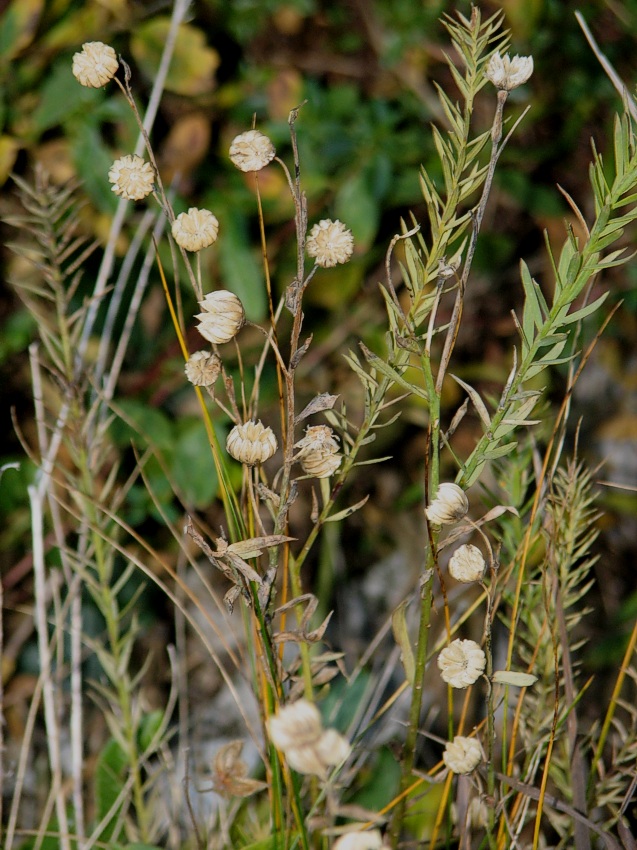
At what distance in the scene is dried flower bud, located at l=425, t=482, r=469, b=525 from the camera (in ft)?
0.87

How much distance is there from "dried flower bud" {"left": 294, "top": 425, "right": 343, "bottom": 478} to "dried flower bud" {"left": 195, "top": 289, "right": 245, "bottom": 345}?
0.15ft

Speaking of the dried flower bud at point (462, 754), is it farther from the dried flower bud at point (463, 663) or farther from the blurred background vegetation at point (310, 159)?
the blurred background vegetation at point (310, 159)

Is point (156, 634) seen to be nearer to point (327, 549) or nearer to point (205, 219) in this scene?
point (327, 549)

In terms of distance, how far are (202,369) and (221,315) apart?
0.03 m

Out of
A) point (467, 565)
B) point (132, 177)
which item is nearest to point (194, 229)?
point (132, 177)

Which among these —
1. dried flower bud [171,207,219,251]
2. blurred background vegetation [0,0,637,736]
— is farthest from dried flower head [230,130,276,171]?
blurred background vegetation [0,0,637,736]

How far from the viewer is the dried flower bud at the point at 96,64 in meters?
0.30

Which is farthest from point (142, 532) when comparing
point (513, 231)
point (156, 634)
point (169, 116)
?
point (513, 231)

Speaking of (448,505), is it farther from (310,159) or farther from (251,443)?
(310,159)

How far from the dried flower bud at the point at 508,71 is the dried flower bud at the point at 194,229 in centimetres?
10

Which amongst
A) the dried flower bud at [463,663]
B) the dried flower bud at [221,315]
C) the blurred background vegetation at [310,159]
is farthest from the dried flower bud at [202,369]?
the blurred background vegetation at [310,159]

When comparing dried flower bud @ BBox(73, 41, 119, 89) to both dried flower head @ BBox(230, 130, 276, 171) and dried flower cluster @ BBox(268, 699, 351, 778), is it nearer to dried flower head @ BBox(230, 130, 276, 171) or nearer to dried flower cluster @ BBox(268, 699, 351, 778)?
dried flower head @ BBox(230, 130, 276, 171)

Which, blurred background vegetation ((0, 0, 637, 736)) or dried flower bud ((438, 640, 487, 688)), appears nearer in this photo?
dried flower bud ((438, 640, 487, 688))

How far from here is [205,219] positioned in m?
0.29
